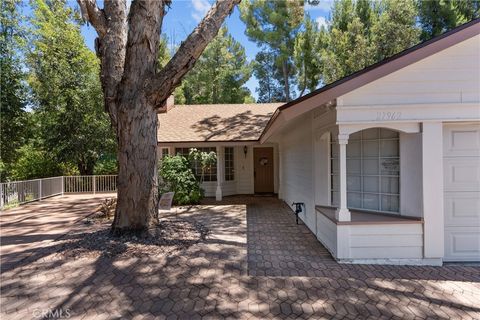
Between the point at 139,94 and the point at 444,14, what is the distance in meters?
20.1

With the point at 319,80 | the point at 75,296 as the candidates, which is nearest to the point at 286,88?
the point at 319,80

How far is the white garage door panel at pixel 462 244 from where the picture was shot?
4.76m

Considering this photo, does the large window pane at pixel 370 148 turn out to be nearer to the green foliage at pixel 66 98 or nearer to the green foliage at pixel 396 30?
the green foliage at pixel 396 30

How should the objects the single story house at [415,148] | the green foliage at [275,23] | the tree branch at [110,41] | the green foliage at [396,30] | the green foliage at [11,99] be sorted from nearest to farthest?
the single story house at [415,148] < the tree branch at [110,41] < the green foliage at [11,99] < the green foliage at [396,30] < the green foliage at [275,23]

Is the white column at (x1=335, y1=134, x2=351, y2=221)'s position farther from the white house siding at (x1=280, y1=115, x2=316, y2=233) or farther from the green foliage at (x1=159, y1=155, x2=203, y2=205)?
the green foliage at (x1=159, y1=155, x2=203, y2=205)

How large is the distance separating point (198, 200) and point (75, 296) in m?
7.35

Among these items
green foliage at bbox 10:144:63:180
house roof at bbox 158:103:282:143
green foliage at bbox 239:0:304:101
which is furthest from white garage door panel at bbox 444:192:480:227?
green foliage at bbox 239:0:304:101

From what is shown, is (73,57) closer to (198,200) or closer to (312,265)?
(198,200)

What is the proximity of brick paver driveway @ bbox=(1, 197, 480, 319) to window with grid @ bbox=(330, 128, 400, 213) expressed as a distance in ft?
4.13

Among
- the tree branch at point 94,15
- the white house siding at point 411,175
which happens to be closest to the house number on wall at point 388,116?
the white house siding at point 411,175

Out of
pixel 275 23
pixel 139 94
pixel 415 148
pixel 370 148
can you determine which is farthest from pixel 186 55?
pixel 275 23

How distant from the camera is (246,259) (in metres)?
4.73

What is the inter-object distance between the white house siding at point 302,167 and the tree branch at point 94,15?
507cm

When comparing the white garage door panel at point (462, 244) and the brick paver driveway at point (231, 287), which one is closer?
the brick paver driveway at point (231, 287)
